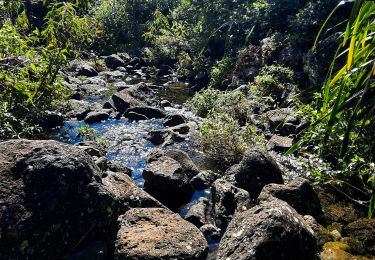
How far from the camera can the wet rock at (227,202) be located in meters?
8.33

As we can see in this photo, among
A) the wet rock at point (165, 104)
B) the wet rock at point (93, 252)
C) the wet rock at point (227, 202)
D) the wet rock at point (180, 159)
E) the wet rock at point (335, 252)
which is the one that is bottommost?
the wet rock at point (165, 104)

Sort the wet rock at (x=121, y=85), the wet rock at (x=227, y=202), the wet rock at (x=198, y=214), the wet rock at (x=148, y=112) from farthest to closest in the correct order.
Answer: the wet rock at (x=121, y=85) < the wet rock at (x=148, y=112) < the wet rock at (x=227, y=202) < the wet rock at (x=198, y=214)

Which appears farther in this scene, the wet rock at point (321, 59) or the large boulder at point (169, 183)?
the wet rock at point (321, 59)

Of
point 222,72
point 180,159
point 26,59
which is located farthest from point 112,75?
point 26,59

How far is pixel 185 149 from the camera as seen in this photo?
44.1 feet

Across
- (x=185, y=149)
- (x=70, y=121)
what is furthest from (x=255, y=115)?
(x=70, y=121)

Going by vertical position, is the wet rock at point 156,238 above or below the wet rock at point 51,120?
above

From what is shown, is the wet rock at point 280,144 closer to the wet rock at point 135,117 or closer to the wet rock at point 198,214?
the wet rock at point 198,214

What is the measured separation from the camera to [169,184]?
31.4 ft

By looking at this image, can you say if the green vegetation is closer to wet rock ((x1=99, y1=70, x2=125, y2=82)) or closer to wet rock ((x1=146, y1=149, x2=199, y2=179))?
wet rock ((x1=146, y1=149, x2=199, y2=179))

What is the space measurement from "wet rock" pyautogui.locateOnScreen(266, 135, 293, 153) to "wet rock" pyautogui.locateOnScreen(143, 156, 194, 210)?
11.3ft

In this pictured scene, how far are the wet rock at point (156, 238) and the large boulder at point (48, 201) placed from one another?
501 millimetres

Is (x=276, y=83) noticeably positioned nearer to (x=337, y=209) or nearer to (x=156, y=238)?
(x=337, y=209)

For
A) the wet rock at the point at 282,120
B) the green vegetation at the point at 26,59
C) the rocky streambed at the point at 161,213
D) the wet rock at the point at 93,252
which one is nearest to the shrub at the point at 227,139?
the rocky streambed at the point at 161,213
